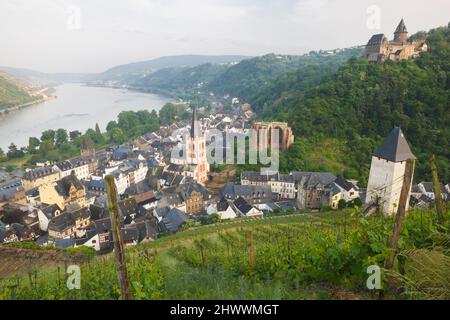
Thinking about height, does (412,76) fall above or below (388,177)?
above

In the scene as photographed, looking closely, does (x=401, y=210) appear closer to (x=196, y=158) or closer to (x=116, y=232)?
(x=116, y=232)

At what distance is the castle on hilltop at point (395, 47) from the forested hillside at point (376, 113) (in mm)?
3373

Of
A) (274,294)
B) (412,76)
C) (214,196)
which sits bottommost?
(214,196)

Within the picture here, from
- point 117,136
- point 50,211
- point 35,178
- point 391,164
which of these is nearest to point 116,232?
point 391,164

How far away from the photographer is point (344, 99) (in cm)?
4275

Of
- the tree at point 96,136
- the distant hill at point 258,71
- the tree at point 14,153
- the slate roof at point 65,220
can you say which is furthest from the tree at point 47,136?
the distant hill at point 258,71

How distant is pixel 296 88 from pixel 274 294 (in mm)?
68572

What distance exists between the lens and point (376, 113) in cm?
4019

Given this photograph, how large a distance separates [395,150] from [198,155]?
22.0m

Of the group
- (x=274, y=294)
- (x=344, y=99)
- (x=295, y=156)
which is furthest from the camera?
(x=344, y=99)

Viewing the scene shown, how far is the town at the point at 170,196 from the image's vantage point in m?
20.2
